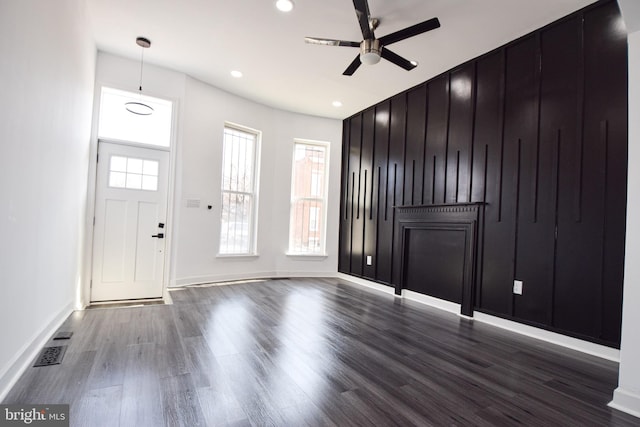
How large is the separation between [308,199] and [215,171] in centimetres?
191

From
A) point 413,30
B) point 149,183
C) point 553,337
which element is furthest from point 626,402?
point 149,183

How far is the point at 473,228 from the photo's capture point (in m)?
3.77

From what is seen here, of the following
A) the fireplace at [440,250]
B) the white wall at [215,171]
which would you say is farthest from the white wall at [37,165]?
the fireplace at [440,250]

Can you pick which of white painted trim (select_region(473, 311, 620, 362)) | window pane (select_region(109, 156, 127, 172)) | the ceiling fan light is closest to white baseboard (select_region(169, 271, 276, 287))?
window pane (select_region(109, 156, 127, 172))

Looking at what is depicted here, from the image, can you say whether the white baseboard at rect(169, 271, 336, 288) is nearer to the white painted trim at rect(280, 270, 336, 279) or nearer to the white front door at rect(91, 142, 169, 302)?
the white painted trim at rect(280, 270, 336, 279)

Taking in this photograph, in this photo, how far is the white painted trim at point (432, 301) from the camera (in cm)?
396

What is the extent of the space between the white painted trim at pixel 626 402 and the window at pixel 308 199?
4702 millimetres

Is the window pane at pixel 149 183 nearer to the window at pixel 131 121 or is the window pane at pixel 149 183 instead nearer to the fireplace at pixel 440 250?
the window at pixel 131 121

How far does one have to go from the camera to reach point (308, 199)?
623cm

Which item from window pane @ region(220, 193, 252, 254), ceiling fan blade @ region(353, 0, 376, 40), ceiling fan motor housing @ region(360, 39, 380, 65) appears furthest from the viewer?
window pane @ region(220, 193, 252, 254)

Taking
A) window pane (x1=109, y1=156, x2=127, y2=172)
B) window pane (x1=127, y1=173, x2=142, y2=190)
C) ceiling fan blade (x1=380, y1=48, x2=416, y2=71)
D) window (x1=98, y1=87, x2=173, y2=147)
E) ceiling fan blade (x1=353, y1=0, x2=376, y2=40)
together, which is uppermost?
ceiling fan blade (x1=353, y1=0, x2=376, y2=40)

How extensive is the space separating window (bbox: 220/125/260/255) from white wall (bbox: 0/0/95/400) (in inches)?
88.2

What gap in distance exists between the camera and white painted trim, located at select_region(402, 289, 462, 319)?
3.96m

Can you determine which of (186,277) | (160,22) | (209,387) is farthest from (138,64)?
(209,387)
